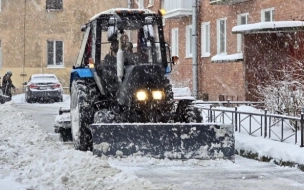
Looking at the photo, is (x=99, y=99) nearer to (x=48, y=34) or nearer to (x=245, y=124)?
(x=245, y=124)

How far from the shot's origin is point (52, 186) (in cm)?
863

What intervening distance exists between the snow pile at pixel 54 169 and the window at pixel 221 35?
611 inches

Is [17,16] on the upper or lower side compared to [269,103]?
upper

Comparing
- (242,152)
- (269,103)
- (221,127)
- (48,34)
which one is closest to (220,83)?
(269,103)

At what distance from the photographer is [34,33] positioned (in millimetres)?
42781

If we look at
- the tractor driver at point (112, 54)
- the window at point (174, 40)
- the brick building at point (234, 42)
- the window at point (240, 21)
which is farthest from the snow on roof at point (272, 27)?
the window at point (174, 40)

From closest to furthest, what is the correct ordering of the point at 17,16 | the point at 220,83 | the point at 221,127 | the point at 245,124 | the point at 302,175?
the point at 302,175 → the point at 221,127 → the point at 245,124 → the point at 220,83 → the point at 17,16

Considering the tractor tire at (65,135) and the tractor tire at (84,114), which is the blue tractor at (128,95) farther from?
the tractor tire at (65,135)

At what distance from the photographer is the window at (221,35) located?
27.9 metres

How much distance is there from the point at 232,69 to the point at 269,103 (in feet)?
32.3

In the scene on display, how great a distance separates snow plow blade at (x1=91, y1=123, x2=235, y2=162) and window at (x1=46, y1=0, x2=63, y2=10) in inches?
1313

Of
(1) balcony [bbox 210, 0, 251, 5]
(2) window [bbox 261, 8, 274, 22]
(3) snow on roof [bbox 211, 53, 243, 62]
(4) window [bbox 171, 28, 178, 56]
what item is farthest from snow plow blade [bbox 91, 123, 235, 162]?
A: (4) window [bbox 171, 28, 178, 56]

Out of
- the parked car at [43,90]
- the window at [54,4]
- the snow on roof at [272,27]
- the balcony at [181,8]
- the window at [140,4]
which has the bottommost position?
the parked car at [43,90]

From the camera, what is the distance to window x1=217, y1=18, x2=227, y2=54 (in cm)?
2791
